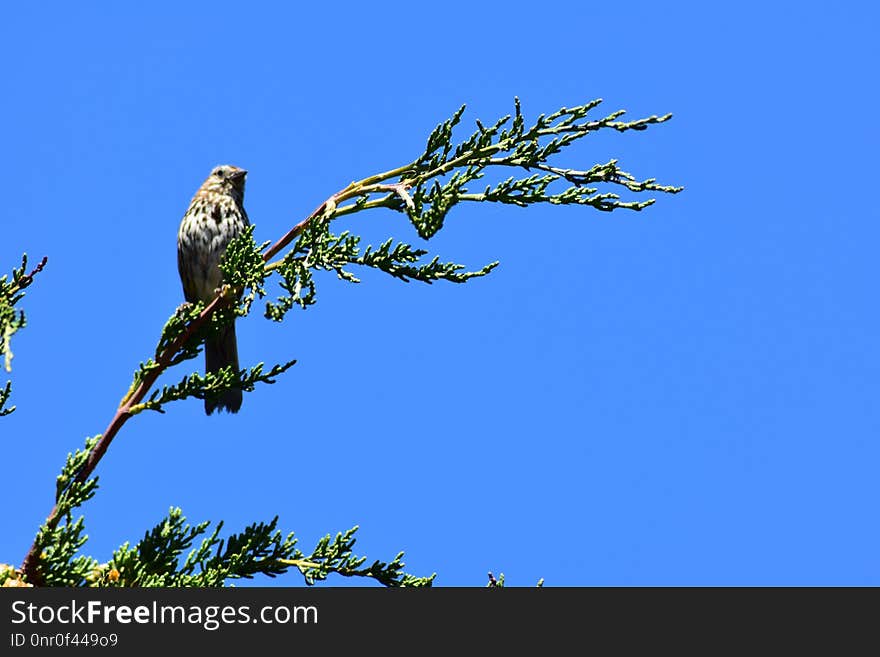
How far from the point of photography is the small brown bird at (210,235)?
26.2 ft

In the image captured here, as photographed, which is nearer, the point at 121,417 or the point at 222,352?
the point at 121,417

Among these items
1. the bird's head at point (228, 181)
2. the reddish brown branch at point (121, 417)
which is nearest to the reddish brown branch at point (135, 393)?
the reddish brown branch at point (121, 417)

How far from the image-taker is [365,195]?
16.3ft

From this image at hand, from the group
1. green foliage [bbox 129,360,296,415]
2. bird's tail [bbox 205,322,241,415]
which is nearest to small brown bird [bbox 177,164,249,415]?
bird's tail [bbox 205,322,241,415]

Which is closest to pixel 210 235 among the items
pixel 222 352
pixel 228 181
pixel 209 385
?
pixel 228 181

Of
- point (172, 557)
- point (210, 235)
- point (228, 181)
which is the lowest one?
point (172, 557)

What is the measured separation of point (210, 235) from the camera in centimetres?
809

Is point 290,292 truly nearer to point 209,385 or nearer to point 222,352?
point 209,385

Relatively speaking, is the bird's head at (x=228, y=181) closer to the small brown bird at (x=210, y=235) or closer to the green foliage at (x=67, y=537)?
the small brown bird at (x=210, y=235)

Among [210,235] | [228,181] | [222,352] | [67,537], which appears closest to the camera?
[67,537]

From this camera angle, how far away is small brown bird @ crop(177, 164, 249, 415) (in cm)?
799

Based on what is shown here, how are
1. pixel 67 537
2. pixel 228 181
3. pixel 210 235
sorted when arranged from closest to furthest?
pixel 67 537
pixel 210 235
pixel 228 181
